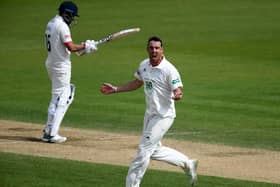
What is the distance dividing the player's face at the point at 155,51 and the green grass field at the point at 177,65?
1983mm

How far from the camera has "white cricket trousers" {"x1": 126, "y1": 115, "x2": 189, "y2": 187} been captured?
13.3 metres

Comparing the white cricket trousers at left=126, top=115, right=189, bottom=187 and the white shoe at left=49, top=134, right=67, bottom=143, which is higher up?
the white cricket trousers at left=126, top=115, right=189, bottom=187

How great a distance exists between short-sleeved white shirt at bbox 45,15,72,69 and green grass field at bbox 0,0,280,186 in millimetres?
2025

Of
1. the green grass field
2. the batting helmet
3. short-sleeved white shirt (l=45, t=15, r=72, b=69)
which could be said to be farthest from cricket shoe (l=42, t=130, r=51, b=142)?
the batting helmet

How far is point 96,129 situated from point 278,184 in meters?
5.90

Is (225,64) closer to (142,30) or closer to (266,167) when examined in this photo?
(142,30)

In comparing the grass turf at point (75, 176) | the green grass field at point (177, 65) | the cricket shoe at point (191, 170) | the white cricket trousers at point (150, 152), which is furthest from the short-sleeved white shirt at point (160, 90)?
the green grass field at point (177, 65)

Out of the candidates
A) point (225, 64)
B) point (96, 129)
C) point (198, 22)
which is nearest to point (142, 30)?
point (198, 22)

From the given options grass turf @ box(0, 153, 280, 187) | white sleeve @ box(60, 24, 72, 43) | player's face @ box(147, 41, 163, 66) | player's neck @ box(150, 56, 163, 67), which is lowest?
grass turf @ box(0, 153, 280, 187)

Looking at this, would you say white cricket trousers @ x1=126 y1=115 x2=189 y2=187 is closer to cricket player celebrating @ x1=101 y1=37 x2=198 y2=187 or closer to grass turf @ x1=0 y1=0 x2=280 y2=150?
cricket player celebrating @ x1=101 y1=37 x2=198 y2=187

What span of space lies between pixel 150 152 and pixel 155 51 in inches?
56.8

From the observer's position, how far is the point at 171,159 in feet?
45.0

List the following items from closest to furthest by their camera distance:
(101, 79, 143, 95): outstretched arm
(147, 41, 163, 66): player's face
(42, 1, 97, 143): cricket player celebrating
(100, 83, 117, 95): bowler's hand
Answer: (147, 41, 163, 66): player's face < (101, 79, 143, 95): outstretched arm < (100, 83, 117, 95): bowler's hand < (42, 1, 97, 143): cricket player celebrating

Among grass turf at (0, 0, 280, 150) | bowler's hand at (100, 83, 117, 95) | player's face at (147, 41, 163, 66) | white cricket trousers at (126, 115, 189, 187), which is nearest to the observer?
white cricket trousers at (126, 115, 189, 187)
